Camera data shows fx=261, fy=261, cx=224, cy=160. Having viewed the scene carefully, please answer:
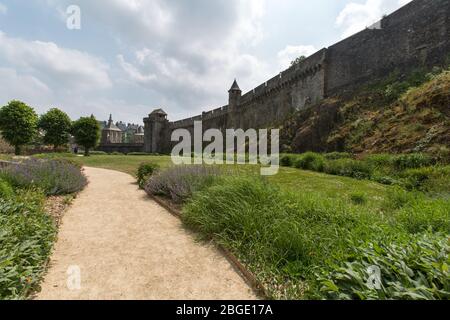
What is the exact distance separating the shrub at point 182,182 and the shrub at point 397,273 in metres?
3.60

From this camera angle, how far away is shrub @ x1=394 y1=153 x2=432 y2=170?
7.29 m

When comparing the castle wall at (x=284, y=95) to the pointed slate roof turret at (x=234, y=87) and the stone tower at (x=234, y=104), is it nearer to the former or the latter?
the stone tower at (x=234, y=104)

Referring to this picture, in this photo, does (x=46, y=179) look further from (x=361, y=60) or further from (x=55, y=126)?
(x=55, y=126)

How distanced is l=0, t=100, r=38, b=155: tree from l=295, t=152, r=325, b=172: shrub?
3170 cm

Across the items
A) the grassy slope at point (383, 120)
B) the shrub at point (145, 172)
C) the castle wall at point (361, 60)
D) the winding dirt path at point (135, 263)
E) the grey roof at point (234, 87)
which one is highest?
the grey roof at point (234, 87)

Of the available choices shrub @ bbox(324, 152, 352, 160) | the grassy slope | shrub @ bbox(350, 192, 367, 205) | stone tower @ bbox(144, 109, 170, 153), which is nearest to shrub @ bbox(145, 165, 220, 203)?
shrub @ bbox(350, 192, 367, 205)

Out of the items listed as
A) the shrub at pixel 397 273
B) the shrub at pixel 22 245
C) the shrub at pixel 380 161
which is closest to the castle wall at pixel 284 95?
the shrub at pixel 380 161

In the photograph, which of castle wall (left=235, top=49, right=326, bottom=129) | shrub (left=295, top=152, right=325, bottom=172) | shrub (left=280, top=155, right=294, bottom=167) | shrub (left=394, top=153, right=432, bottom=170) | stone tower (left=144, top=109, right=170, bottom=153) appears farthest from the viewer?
stone tower (left=144, top=109, right=170, bottom=153)

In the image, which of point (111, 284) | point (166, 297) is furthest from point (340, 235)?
point (111, 284)

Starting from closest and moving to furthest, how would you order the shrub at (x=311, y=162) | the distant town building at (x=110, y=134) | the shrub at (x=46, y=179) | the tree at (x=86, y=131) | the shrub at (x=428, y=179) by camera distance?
the shrub at (x=428, y=179), the shrub at (x=46, y=179), the shrub at (x=311, y=162), the tree at (x=86, y=131), the distant town building at (x=110, y=134)

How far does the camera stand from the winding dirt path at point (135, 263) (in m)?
2.50

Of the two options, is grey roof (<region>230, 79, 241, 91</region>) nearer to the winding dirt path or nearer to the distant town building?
the winding dirt path
